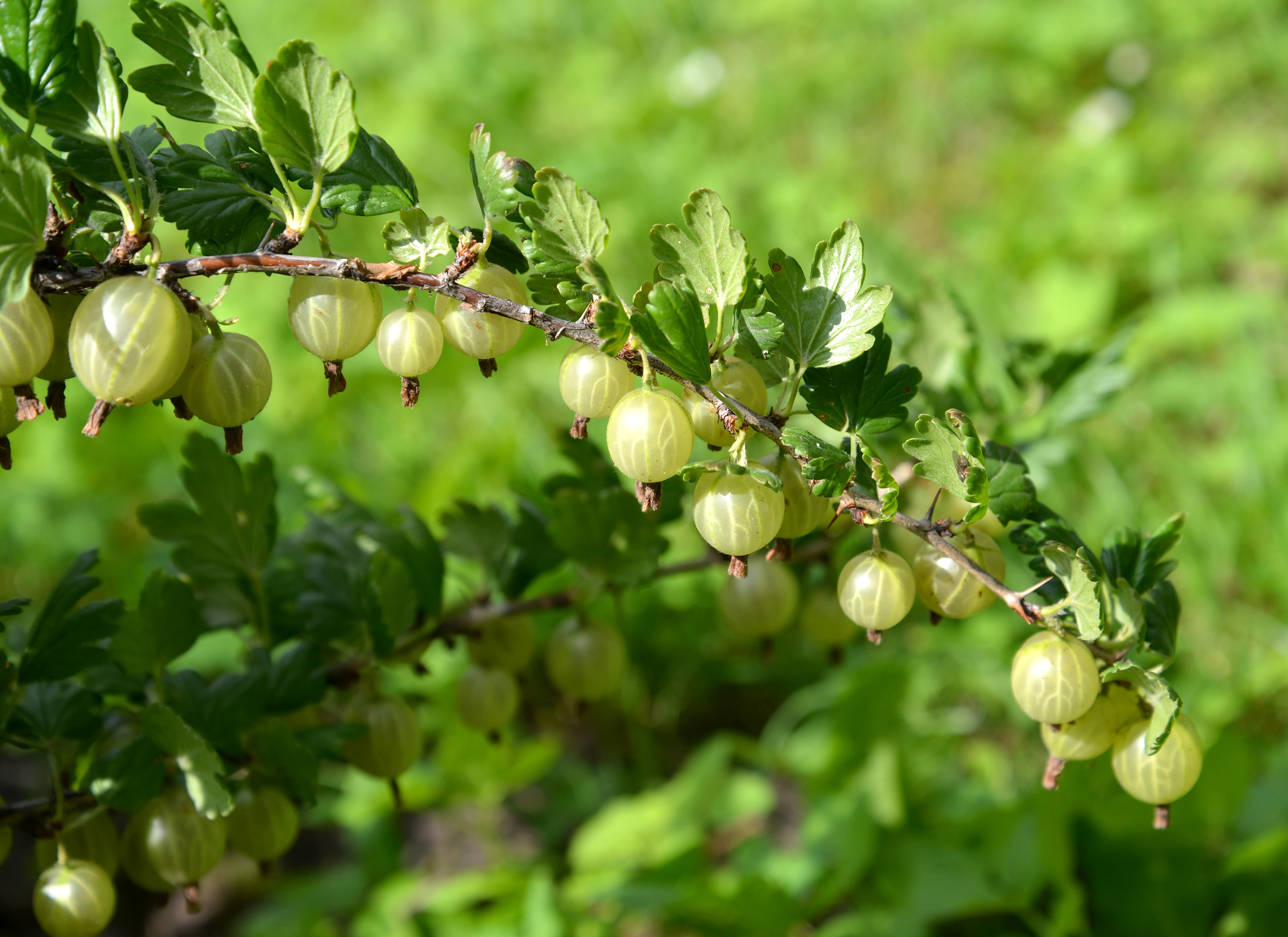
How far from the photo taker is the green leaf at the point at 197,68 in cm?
59

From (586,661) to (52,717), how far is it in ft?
1.53

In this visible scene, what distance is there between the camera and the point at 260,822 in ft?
2.77

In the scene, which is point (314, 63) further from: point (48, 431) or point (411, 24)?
point (411, 24)

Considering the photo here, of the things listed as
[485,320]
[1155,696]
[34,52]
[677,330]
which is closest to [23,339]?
[34,52]

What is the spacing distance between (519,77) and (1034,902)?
3034mm

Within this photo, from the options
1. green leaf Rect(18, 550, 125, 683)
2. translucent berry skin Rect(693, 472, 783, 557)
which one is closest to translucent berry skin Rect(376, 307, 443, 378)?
translucent berry skin Rect(693, 472, 783, 557)

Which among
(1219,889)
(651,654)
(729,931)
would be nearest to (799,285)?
(729,931)

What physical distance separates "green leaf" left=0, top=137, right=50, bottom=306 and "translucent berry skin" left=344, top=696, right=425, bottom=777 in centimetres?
48

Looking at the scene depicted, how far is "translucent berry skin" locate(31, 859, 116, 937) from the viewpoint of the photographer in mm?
748

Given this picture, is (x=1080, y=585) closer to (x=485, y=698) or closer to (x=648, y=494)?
(x=648, y=494)

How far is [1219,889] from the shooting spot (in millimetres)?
1285

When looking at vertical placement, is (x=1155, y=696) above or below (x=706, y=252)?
below

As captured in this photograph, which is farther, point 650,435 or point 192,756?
point 192,756

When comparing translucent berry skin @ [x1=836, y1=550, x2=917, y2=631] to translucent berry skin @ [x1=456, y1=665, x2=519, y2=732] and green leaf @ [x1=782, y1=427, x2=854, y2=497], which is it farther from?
translucent berry skin @ [x1=456, y1=665, x2=519, y2=732]
